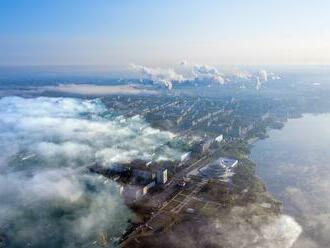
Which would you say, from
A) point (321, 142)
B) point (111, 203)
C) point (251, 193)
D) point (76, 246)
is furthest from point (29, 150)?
point (321, 142)

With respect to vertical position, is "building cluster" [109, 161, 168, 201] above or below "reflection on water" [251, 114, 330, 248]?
above

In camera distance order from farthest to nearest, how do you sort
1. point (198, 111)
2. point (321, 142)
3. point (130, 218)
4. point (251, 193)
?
1. point (198, 111)
2. point (321, 142)
3. point (251, 193)
4. point (130, 218)

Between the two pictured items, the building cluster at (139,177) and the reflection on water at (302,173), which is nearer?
the reflection on water at (302,173)

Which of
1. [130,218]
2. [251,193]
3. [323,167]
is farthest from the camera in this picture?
[323,167]

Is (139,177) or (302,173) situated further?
(302,173)

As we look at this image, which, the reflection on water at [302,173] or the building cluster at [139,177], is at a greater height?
the building cluster at [139,177]

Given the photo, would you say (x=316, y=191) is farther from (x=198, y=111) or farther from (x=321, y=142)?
(x=198, y=111)

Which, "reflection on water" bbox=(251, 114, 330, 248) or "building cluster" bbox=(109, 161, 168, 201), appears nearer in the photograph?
"reflection on water" bbox=(251, 114, 330, 248)

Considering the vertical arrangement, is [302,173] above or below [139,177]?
below
